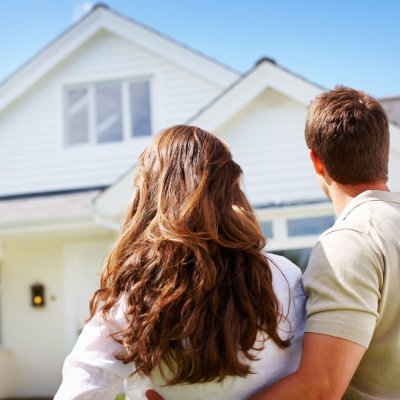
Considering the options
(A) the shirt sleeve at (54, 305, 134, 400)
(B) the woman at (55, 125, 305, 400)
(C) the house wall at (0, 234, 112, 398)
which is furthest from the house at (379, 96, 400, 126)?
(A) the shirt sleeve at (54, 305, 134, 400)

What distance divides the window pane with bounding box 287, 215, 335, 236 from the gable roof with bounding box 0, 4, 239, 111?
3550 millimetres

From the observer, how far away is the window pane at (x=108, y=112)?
11.1m

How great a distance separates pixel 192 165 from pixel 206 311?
40 cm

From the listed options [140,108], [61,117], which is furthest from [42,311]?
[140,108]

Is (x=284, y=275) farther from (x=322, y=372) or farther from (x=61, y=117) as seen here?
(x=61, y=117)

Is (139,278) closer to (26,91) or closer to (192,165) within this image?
(192,165)

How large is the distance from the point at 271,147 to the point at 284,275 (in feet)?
22.1

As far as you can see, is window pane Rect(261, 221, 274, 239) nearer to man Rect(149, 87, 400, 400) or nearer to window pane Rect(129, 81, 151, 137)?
window pane Rect(129, 81, 151, 137)

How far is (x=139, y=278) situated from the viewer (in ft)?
5.80

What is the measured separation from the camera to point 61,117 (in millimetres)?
11195

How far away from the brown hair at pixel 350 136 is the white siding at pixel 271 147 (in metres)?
6.38

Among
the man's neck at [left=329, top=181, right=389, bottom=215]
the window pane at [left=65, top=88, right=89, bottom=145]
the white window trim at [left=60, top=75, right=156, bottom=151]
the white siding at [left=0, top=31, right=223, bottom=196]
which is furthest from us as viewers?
the window pane at [left=65, top=88, right=89, bottom=145]

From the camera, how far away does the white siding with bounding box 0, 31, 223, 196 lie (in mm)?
10773

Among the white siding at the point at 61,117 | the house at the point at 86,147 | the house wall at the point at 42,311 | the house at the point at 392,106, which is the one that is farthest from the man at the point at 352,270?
the house at the point at 392,106
